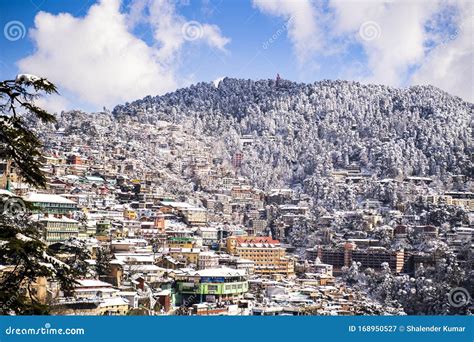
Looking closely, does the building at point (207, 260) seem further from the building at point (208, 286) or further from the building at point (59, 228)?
the building at point (59, 228)

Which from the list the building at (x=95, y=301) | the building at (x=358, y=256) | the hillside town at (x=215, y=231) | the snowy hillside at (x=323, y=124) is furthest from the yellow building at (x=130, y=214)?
the snowy hillside at (x=323, y=124)

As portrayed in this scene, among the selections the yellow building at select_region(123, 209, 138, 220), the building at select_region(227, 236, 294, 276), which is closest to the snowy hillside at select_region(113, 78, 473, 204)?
the building at select_region(227, 236, 294, 276)

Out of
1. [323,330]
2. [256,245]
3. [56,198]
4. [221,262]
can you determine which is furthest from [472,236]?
[323,330]

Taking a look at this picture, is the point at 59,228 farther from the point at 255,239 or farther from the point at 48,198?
the point at 255,239

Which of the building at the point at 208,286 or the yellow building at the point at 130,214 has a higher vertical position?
the yellow building at the point at 130,214

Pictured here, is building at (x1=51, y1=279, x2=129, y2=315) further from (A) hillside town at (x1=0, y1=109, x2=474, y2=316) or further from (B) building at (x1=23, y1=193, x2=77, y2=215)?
(B) building at (x1=23, y1=193, x2=77, y2=215)

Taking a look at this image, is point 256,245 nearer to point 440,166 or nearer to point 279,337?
point 279,337
